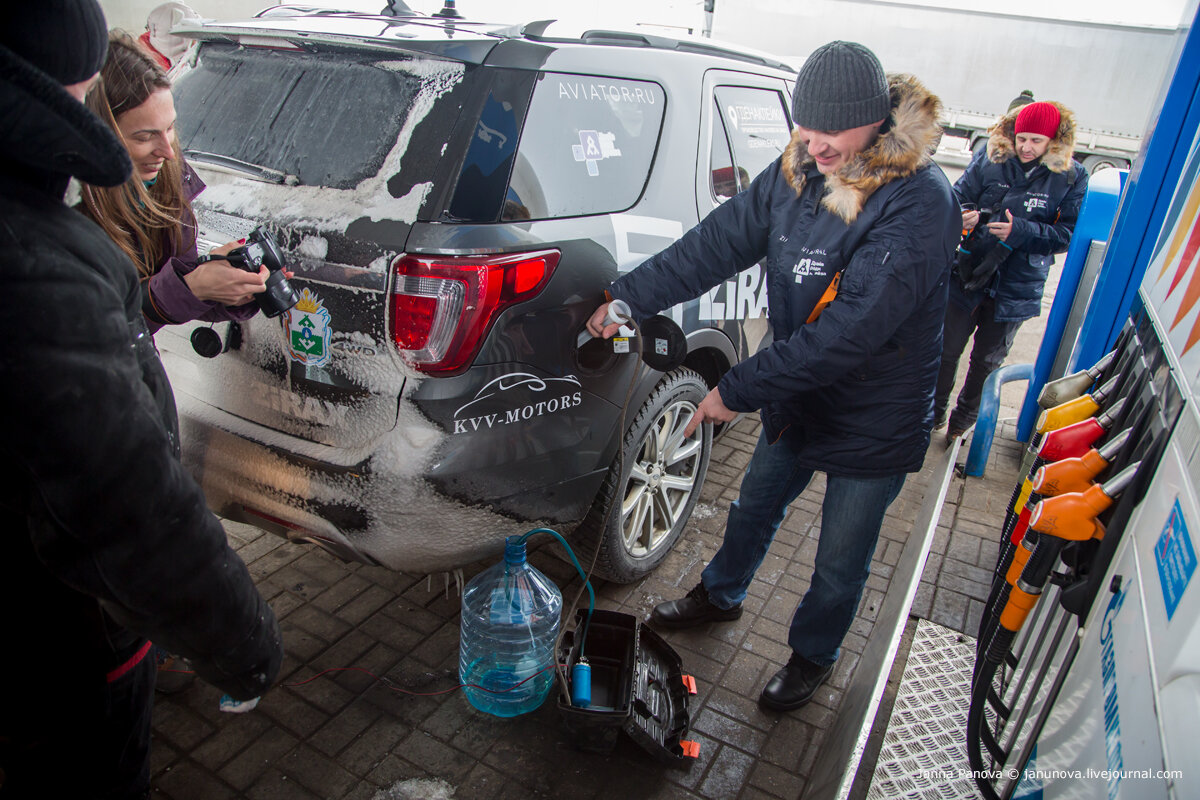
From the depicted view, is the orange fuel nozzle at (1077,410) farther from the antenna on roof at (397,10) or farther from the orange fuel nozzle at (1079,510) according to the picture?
the antenna on roof at (397,10)

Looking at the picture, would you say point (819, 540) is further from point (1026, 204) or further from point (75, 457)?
point (1026, 204)

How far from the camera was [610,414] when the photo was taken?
2619 millimetres

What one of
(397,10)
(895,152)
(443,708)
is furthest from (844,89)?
(443,708)

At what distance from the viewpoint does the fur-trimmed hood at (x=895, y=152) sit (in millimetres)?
2094

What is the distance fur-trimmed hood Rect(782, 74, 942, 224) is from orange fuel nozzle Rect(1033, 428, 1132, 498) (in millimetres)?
871

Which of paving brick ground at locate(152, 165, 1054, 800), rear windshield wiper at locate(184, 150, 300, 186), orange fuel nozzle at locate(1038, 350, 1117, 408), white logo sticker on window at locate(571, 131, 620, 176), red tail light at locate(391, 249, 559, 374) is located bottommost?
paving brick ground at locate(152, 165, 1054, 800)

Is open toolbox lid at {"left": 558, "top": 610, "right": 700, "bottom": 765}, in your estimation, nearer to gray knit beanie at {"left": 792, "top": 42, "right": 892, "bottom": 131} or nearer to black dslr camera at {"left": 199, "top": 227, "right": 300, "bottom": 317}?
black dslr camera at {"left": 199, "top": 227, "right": 300, "bottom": 317}

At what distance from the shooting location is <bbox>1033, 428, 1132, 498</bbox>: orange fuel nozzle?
64.4 inches

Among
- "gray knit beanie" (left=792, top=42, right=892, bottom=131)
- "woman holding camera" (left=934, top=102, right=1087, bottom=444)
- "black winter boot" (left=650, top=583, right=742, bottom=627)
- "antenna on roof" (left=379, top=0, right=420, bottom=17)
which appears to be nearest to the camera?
"gray knit beanie" (left=792, top=42, right=892, bottom=131)

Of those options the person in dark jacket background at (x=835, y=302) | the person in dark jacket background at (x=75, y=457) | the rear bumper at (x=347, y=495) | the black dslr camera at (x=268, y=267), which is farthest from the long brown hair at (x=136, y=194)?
the person in dark jacket background at (x=835, y=302)

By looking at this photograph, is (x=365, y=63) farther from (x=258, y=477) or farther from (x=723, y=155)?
(x=723, y=155)

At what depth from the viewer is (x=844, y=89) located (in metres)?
2.07

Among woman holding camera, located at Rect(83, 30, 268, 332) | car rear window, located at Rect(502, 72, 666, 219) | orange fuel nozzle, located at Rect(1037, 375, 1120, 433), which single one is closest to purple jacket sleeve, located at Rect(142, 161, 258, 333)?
woman holding camera, located at Rect(83, 30, 268, 332)

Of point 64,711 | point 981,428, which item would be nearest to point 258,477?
point 64,711
